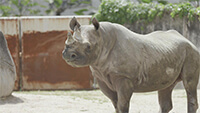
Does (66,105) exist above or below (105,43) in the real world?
below

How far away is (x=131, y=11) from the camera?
1209cm

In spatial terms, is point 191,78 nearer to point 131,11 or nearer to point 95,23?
point 95,23

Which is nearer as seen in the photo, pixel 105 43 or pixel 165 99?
→ pixel 105 43

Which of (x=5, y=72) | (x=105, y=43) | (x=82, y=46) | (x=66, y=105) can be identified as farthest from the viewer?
(x=5, y=72)

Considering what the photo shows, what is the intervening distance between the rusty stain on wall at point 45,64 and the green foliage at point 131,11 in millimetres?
1537

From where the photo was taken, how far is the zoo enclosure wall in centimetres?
1221

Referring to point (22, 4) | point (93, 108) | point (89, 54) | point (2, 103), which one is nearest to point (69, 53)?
point (89, 54)

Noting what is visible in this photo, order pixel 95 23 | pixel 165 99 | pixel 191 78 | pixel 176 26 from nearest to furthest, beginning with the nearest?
1. pixel 95 23
2. pixel 191 78
3. pixel 165 99
4. pixel 176 26

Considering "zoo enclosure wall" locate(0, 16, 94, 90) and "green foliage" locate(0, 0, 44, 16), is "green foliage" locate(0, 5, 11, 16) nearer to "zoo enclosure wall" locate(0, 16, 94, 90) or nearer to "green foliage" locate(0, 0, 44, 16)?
"green foliage" locate(0, 0, 44, 16)

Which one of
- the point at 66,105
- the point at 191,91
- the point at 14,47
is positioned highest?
the point at 191,91

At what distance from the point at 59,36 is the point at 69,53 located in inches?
297

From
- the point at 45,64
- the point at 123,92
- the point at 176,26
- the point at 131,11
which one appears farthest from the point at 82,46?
the point at 45,64

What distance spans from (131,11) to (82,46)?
7.46 metres

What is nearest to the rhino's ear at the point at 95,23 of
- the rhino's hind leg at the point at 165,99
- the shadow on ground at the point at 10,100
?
the rhino's hind leg at the point at 165,99
